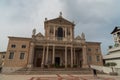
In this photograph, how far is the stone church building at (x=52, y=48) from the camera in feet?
73.5

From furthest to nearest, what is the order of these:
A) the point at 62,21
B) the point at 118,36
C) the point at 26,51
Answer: the point at 118,36, the point at 62,21, the point at 26,51

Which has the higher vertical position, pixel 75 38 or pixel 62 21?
pixel 62 21

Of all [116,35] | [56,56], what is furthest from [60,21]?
[116,35]

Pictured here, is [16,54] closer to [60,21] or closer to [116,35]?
[60,21]

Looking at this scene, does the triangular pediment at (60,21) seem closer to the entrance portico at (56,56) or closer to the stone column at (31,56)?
the entrance portico at (56,56)

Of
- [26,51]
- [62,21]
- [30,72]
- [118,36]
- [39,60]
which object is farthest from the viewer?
[118,36]

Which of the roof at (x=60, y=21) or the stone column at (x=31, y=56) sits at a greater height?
the roof at (x=60, y=21)

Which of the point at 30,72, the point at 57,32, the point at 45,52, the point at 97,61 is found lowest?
the point at 30,72

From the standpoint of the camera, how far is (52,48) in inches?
987

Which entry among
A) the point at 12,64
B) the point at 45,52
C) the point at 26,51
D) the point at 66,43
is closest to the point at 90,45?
the point at 66,43

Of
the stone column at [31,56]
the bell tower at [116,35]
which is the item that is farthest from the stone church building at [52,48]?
the bell tower at [116,35]

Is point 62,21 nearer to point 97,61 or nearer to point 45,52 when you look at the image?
point 45,52

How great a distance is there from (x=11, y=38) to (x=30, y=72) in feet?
32.3

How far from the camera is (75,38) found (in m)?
25.4
